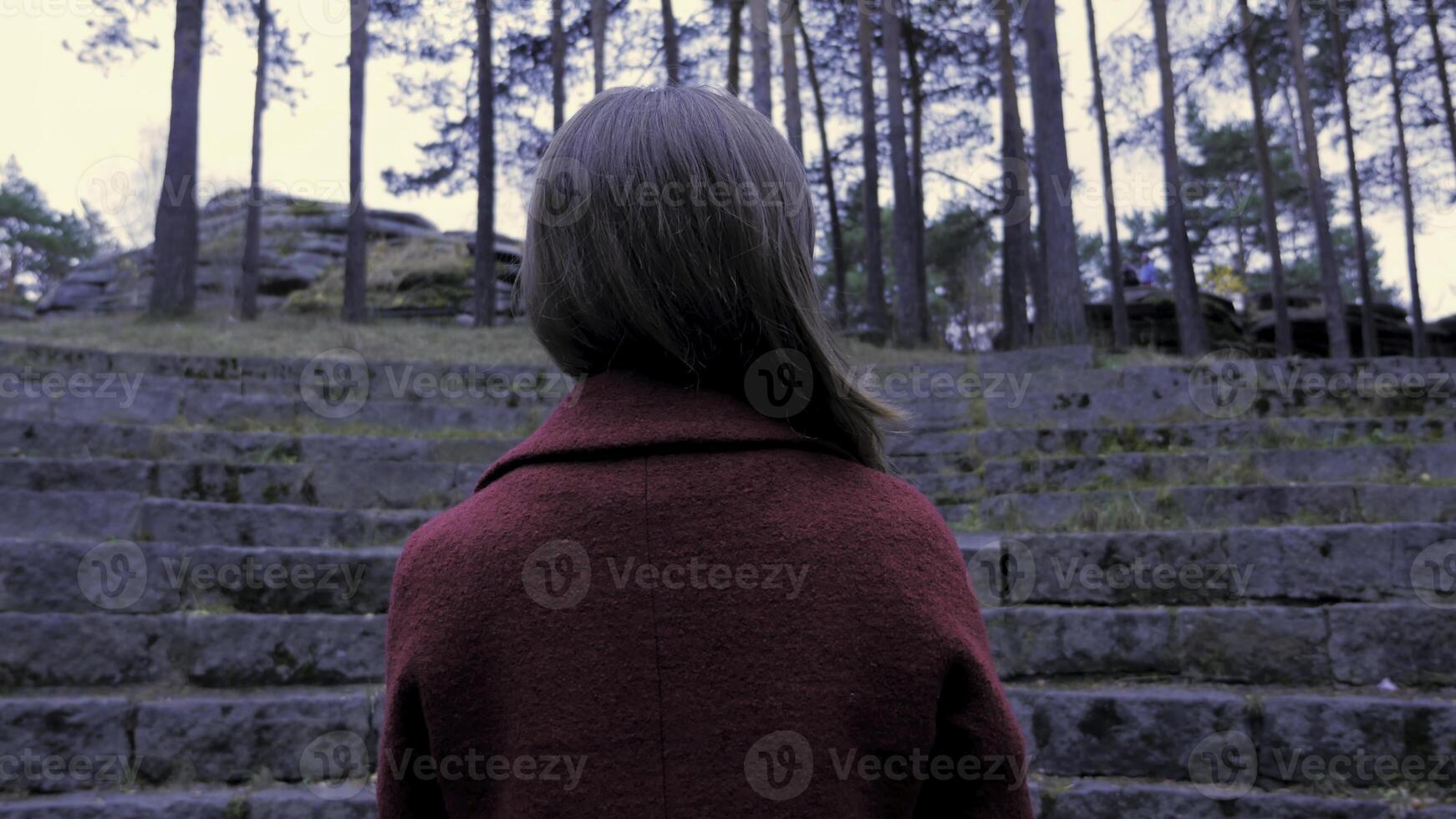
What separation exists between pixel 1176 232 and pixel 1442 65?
16.4 ft

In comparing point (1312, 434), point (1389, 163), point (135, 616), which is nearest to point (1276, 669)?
point (1312, 434)

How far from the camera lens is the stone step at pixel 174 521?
14.9 feet

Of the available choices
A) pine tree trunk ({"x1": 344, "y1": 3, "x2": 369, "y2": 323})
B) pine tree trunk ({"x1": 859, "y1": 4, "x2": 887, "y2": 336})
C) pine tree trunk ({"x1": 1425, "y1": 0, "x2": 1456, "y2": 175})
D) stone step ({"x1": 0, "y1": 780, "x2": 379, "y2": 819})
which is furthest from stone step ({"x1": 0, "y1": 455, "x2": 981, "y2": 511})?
pine tree trunk ({"x1": 1425, "y1": 0, "x2": 1456, "y2": 175})

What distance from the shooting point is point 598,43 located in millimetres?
14367

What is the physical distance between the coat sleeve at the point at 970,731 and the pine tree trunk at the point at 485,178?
14456mm

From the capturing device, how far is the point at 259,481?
5191 mm

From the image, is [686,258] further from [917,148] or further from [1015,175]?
[917,148]

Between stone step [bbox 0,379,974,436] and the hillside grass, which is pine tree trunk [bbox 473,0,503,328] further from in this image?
→ stone step [bbox 0,379,974,436]

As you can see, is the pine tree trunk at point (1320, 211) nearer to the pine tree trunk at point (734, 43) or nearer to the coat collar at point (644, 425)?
the pine tree trunk at point (734, 43)

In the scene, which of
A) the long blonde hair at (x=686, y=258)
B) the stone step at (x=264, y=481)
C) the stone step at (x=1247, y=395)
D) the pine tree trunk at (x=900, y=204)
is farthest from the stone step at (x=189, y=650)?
the pine tree trunk at (x=900, y=204)

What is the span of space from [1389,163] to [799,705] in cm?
2150

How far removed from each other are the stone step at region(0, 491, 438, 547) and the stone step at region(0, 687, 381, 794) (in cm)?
119

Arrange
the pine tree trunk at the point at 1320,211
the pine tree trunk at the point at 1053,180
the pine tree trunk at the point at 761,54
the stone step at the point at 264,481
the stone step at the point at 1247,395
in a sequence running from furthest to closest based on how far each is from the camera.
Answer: the pine tree trunk at the point at 1320,211, the pine tree trunk at the point at 761,54, the pine tree trunk at the point at 1053,180, the stone step at the point at 1247,395, the stone step at the point at 264,481

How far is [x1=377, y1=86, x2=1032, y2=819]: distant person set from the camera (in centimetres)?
93
